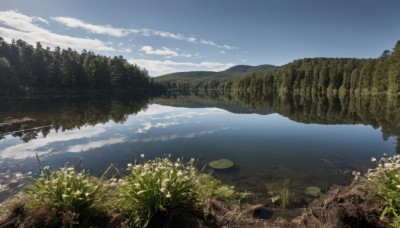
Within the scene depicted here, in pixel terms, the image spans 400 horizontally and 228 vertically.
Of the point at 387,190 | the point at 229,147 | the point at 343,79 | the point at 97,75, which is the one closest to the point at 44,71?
the point at 97,75

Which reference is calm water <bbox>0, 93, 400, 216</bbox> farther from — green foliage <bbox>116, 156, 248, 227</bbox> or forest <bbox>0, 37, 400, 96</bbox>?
forest <bbox>0, 37, 400, 96</bbox>

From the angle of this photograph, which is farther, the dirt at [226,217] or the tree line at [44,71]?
the tree line at [44,71]

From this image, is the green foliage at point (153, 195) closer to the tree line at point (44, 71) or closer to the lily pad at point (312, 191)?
the lily pad at point (312, 191)

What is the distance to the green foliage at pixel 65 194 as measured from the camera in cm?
656

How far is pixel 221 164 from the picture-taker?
57.8ft

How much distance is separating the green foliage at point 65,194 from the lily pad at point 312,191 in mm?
10231

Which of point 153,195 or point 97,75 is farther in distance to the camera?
point 97,75

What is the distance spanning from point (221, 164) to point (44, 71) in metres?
115

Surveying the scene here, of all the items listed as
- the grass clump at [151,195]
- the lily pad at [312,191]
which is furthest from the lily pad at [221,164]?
the grass clump at [151,195]

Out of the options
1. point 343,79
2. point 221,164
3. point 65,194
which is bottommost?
point 221,164

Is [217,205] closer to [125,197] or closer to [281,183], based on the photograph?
[125,197]

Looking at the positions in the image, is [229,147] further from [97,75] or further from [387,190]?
[97,75]

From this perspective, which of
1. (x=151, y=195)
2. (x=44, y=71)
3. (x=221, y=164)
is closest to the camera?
(x=151, y=195)

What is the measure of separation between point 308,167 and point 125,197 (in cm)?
1401
